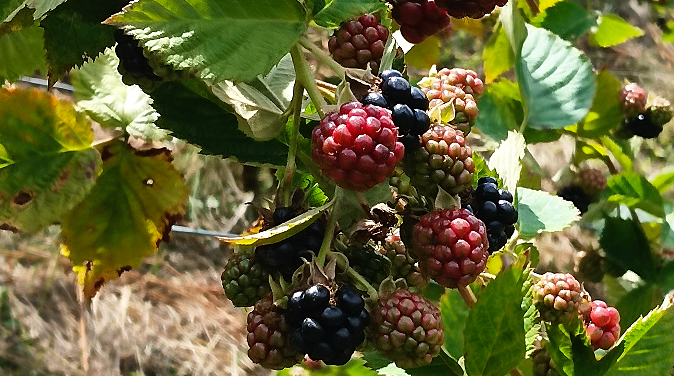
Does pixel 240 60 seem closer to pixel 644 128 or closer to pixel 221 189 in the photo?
pixel 644 128

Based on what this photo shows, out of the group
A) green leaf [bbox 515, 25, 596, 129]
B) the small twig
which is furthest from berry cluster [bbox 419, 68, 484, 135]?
the small twig

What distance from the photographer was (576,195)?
166cm

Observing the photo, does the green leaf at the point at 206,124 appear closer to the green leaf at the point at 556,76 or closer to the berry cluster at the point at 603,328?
the berry cluster at the point at 603,328

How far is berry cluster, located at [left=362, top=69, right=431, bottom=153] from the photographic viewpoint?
635 mm

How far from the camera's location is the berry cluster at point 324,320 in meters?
0.61

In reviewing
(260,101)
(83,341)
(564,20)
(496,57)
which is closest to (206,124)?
(260,101)

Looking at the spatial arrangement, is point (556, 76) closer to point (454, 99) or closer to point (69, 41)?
point (454, 99)

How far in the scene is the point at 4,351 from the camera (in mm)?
2645

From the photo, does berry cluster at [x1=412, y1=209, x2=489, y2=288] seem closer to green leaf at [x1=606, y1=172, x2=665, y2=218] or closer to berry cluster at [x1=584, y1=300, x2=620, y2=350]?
berry cluster at [x1=584, y1=300, x2=620, y2=350]

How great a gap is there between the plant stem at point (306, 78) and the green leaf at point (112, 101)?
0.57 metres

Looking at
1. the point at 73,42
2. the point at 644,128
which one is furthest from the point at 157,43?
the point at 644,128

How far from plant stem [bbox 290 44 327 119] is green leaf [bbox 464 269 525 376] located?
326 millimetres

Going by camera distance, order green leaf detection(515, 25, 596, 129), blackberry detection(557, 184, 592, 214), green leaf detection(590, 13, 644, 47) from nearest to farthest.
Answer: green leaf detection(515, 25, 596, 129) < blackberry detection(557, 184, 592, 214) < green leaf detection(590, 13, 644, 47)

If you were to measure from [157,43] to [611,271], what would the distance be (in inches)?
52.3
